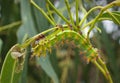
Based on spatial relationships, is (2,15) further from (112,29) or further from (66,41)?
(66,41)

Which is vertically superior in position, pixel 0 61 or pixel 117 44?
pixel 0 61

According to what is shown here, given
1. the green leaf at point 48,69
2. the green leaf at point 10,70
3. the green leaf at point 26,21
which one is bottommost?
the green leaf at point 48,69

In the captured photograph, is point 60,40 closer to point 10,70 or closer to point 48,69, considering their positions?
point 10,70

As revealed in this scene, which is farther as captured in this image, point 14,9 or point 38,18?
point 14,9

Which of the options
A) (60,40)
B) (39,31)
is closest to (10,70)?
(60,40)

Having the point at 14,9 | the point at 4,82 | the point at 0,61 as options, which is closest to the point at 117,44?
the point at 14,9

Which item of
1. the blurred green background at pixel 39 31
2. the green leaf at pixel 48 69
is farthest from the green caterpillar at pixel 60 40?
the green leaf at pixel 48 69

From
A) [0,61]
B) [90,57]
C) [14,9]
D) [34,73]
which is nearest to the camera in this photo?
[90,57]

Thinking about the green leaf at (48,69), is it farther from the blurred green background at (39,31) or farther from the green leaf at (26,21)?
the green leaf at (26,21)

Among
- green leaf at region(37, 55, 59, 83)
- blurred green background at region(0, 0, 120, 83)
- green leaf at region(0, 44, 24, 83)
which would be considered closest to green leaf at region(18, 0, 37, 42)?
blurred green background at region(0, 0, 120, 83)
